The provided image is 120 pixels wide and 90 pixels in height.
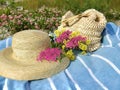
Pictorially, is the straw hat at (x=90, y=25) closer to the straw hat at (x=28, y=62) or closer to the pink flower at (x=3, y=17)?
the straw hat at (x=28, y=62)

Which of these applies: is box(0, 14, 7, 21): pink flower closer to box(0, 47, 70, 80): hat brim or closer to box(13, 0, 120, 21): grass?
box(13, 0, 120, 21): grass

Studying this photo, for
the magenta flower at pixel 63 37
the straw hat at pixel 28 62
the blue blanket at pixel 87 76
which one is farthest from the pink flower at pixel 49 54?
the magenta flower at pixel 63 37

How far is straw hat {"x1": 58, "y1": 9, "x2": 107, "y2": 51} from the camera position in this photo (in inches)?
167

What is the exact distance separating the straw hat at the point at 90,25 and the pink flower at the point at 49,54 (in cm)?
53

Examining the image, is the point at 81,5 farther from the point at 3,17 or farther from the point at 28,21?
the point at 3,17

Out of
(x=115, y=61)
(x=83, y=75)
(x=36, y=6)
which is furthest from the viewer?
(x=36, y=6)

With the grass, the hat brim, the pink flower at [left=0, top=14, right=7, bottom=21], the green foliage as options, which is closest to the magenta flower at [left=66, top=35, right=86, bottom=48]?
the hat brim

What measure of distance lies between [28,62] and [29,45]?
0.16 m

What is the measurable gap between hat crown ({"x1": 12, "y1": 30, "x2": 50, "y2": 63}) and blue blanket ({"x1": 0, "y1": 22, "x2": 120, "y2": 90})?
0.93 ft

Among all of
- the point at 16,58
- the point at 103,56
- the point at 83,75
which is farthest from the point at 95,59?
the point at 16,58

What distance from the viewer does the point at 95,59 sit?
3.99 metres

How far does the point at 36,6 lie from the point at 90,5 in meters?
1.05

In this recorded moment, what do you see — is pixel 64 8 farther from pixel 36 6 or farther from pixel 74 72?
pixel 74 72

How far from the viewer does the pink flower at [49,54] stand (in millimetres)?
3717
